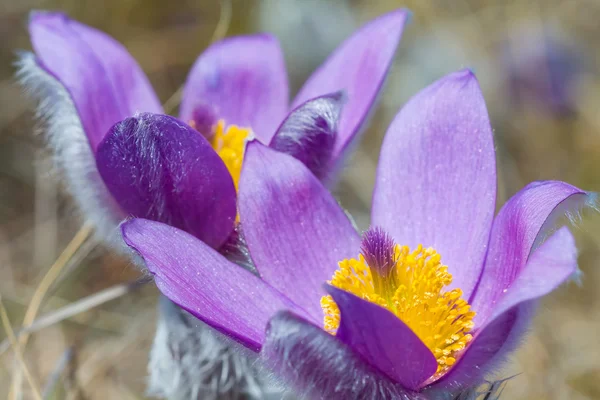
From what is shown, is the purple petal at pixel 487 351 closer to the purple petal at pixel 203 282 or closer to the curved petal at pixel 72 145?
the purple petal at pixel 203 282

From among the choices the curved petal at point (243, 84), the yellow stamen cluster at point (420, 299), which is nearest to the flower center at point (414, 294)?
the yellow stamen cluster at point (420, 299)

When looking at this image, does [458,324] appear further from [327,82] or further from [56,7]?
[56,7]

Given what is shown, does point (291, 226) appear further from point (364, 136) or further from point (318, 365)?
point (364, 136)

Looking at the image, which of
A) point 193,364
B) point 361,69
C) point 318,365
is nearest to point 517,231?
point 318,365

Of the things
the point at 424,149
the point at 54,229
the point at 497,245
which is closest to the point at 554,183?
the point at 497,245

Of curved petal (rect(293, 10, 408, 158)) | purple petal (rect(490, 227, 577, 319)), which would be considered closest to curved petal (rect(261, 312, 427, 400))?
purple petal (rect(490, 227, 577, 319))

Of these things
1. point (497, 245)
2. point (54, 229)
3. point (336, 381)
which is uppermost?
point (497, 245)
